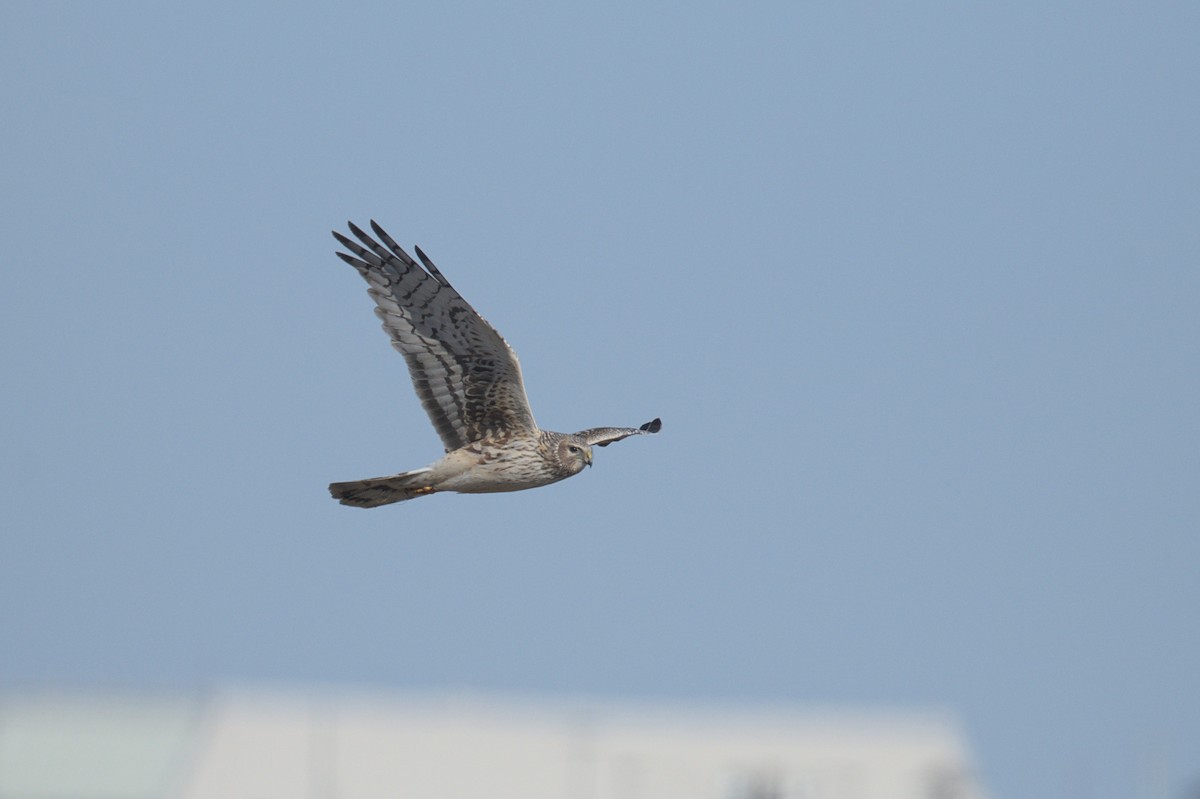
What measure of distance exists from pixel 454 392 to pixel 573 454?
0.93 m

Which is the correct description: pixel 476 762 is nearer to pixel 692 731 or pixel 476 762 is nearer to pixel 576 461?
pixel 692 731

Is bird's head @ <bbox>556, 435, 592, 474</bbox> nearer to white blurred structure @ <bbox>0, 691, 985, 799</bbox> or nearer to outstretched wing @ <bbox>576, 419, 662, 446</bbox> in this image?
outstretched wing @ <bbox>576, 419, 662, 446</bbox>

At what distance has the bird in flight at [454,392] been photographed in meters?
15.3

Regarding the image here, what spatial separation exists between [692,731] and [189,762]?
598cm

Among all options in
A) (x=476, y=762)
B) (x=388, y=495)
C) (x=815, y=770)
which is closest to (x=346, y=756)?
(x=476, y=762)

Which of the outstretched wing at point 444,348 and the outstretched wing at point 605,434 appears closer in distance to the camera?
the outstretched wing at point 444,348

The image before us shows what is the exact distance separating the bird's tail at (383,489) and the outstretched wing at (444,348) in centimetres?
36

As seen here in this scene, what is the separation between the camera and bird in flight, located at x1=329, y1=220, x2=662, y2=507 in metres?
15.3

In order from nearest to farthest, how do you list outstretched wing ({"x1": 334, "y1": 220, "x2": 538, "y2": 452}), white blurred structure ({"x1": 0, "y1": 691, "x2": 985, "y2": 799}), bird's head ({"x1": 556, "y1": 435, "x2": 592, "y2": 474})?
outstretched wing ({"x1": 334, "y1": 220, "x2": 538, "y2": 452}) < bird's head ({"x1": 556, "y1": 435, "x2": 592, "y2": 474}) < white blurred structure ({"x1": 0, "y1": 691, "x2": 985, "y2": 799})

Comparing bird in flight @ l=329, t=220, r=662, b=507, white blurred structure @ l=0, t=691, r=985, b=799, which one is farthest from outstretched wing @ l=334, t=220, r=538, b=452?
white blurred structure @ l=0, t=691, r=985, b=799

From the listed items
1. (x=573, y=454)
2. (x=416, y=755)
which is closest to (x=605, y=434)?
(x=573, y=454)

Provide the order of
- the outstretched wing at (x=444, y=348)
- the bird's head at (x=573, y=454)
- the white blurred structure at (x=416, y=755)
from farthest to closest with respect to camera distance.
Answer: the white blurred structure at (x=416, y=755) < the bird's head at (x=573, y=454) < the outstretched wing at (x=444, y=348)

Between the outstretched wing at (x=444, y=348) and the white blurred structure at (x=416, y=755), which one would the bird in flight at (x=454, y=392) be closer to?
the outstretched wing at (x=444, y=348)

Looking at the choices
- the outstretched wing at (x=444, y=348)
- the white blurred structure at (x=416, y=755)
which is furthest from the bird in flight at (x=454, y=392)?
the white blurred structure at (x=416, y=755)
